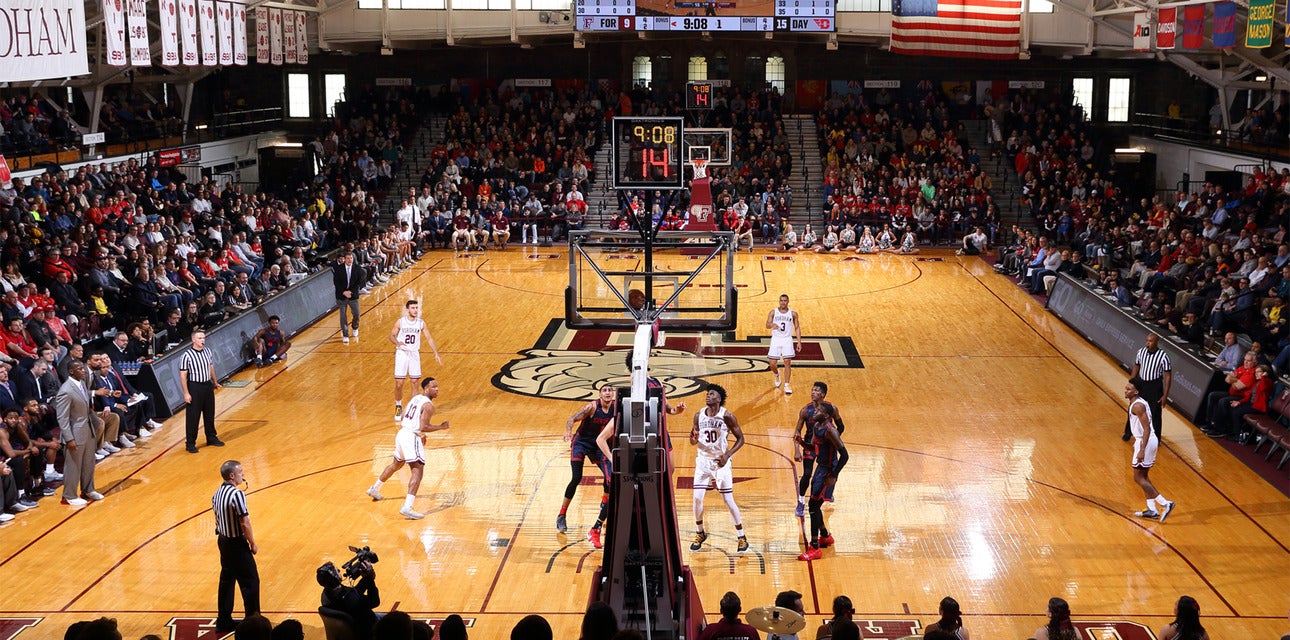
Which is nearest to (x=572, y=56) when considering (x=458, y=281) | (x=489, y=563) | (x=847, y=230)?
(x=847, y=230)

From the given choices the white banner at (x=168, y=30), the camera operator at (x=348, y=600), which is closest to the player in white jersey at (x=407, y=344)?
the camera operator at (x=348, y=600)

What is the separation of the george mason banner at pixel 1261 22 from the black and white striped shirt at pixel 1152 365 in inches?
332

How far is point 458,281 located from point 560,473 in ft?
48.8

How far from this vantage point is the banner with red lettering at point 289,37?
33.5 meters

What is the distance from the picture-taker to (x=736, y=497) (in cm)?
1471

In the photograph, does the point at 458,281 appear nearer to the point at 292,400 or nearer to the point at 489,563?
the point at 292,400

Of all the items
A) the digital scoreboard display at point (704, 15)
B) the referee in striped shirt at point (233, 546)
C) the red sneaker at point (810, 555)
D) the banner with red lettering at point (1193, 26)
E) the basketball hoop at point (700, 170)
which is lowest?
the red sneaker at point (810, 555)

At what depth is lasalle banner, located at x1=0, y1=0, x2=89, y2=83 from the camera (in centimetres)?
1828

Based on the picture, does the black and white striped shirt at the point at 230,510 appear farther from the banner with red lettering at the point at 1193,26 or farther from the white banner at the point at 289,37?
the white banner at the point at 289,37

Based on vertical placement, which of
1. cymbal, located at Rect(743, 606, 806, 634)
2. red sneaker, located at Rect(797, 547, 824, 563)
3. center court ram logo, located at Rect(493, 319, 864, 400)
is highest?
cymbal, located at Rect(743, 606, 806, 634)

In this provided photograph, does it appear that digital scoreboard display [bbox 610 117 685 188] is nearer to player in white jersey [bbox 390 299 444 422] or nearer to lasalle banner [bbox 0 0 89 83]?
player in white jersey [bbox 390 299 444 422]

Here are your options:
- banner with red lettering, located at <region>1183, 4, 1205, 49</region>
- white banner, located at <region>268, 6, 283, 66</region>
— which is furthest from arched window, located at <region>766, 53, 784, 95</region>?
banner with red lettering, located at <region>1183, 4, 1205, 49</region>

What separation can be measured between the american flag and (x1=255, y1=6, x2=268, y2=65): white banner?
1643 cm

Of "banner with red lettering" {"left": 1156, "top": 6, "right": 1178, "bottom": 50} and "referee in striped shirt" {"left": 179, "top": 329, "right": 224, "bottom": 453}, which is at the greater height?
"banner with red lettering" {"left": 1156, "top": 6, "right": 1178, "bottom": 50}
